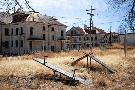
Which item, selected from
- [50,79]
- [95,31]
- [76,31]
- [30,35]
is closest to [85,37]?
[76,31]

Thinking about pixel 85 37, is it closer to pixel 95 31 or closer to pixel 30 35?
pixel 95 31

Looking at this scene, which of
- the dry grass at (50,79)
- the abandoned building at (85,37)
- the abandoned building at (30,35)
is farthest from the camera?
the abandoned building at (85,37)

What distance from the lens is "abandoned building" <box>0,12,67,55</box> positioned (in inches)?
2217

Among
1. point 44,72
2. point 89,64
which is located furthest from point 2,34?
point 44,72

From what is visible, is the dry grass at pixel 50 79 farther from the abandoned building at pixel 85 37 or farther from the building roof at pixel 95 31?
the building roof at pixel 95 31

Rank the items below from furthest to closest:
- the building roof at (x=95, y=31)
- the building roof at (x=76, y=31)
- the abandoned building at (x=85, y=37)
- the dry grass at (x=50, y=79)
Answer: the building roof at (x=95, y=31) → the building roof at (x=76, y=31) → the abandoned building at (x=85, y=37) → the dry grass at (x=50, y=79)

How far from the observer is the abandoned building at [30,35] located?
56312 mm

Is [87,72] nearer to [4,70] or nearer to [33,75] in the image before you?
[33,75]

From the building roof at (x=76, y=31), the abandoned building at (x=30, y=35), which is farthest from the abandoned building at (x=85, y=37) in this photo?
the abandoned building at (x=30, y=35)

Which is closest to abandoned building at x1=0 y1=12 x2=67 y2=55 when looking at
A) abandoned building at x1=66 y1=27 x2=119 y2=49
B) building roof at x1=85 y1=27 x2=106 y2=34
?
abandoned building at x1=66 y1=27 x2=119 y2=49

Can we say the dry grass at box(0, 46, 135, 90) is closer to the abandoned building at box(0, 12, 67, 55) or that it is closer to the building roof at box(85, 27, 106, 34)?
the abandoned building at box(0, 12, 67, 55)

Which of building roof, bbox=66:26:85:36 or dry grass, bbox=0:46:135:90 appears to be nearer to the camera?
dry grass, bbox=0:46:135:90

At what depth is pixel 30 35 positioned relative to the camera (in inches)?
2248

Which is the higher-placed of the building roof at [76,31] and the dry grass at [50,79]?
the building roof at [76,31]
